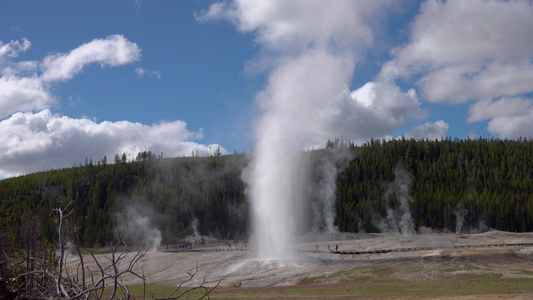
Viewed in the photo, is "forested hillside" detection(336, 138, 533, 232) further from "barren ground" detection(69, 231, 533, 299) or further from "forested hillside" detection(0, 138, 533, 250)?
"barren ground" detection(69, 231, 533, 299)

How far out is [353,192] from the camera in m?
142

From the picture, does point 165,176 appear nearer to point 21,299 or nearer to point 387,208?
point 387,208

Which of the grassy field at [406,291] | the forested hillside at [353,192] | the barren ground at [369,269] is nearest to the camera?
the grassy field at [406,291]

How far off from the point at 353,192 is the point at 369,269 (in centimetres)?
9421

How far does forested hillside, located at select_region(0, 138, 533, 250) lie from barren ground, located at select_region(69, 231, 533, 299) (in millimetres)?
49716

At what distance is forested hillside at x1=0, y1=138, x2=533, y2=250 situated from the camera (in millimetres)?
120250

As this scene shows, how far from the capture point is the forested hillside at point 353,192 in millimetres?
120250

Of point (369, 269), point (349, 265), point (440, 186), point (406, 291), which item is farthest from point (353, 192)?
point (406, 291)

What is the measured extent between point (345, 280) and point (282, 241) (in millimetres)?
27597

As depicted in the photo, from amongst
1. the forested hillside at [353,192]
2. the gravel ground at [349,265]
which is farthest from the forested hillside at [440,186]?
the gravel ground at [349,265]

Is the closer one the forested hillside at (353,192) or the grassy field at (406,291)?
the grassy field at (406,291)

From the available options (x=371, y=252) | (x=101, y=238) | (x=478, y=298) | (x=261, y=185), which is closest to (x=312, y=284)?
(x=478, y=298)

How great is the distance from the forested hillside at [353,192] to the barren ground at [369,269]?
49.7 meters

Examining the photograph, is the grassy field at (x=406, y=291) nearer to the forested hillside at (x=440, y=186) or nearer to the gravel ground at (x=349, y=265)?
the gravel ground at (x=349, y=265)
